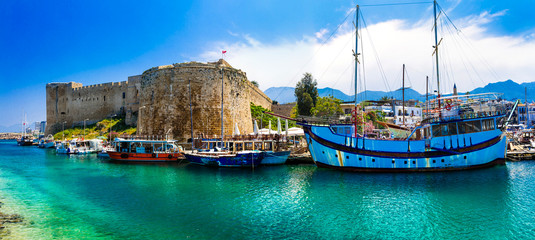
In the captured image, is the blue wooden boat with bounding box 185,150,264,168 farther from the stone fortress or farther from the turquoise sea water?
the stone fortress

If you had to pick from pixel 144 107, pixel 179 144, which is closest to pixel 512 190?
pixel 179 144

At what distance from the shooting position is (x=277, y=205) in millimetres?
10922

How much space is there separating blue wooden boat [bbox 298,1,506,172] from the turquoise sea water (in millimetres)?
959

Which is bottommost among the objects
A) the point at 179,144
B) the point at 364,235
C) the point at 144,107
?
the point at 364,235

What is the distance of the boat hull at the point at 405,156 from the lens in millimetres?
17391

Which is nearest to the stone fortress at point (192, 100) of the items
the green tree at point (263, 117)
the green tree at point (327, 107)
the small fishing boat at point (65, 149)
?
the green tree at point (263, 117)

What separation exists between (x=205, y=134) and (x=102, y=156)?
11.6 metres

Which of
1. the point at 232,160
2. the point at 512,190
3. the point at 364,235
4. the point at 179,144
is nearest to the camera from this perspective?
the point at 364,235

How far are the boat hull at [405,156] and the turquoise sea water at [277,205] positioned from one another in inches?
34.5

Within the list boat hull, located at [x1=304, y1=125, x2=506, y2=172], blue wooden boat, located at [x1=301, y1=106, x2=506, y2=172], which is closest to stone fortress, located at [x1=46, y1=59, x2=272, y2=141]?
blue wooden boat, located at [x1=301, y1=106, x2=506, y2=172]

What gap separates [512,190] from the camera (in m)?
12.7

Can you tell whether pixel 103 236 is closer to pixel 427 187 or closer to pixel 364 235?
pixel 364 235

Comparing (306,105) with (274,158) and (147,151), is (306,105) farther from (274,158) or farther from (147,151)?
(147,151)

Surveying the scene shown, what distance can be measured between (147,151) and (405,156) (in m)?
19.6
